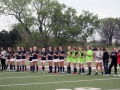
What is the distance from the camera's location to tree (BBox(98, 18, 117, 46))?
97.6 m

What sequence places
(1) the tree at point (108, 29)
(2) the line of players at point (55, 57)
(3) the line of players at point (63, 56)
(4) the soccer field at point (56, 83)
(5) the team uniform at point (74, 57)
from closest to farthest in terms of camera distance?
1. (4) the soccer field at point (56, 83)
2. (3) the line of players at point (63, 56)
3. (2) the line of players at point (55, 57)
4. (5) the team uniform at point (74, 57)
5. (1) the tree at point (108, 29)

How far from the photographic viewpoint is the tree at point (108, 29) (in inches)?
3843

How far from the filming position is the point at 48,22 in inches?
2657

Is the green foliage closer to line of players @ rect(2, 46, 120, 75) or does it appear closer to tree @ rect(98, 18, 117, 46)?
tree @ rect(98, 18, 117, 46)

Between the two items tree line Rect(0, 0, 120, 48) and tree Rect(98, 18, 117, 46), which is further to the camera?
tree Rect(98, 18, 117, 46)

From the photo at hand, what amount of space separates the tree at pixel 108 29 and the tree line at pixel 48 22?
76.4 feet

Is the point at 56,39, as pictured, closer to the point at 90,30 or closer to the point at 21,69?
the point at 90,30

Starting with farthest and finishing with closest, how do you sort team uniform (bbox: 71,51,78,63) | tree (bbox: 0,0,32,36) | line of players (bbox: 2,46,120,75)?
tree (bbox: 0,0,32,36) → team uniform (bbox: 71,51,78,63) → line of players (bbox: 2,46,120,75)

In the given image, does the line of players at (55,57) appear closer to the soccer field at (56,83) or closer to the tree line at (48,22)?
the soccer field at (56,83)

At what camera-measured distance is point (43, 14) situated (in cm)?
6512

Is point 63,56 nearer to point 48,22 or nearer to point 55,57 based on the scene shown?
point 55,57

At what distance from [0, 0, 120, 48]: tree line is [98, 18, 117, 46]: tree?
2328cm

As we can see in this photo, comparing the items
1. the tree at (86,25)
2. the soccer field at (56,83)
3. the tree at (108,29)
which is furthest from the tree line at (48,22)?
the soccer field at (56,83)

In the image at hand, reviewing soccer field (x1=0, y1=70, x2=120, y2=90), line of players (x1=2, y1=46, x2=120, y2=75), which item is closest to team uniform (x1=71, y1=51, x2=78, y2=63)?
line of players (x1=2, y1=46, x2=120, y2=75)
